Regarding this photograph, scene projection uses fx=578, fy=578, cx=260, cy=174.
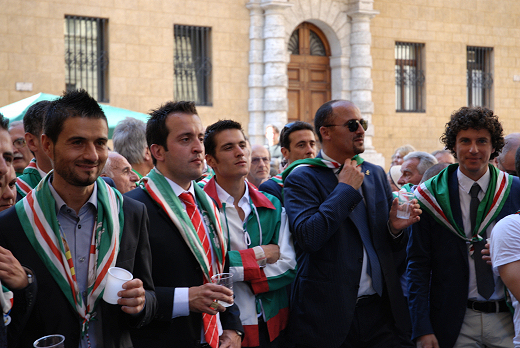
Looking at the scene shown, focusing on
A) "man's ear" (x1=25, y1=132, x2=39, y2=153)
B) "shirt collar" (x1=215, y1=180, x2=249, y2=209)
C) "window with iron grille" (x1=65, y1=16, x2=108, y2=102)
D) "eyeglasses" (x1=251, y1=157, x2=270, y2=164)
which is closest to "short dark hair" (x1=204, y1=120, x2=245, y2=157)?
"shirt collar" (x1=215, y1=180, x2=249, y2=209)

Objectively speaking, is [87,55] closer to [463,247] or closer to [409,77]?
[409,77]

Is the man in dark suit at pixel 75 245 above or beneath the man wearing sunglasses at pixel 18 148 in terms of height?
beneath

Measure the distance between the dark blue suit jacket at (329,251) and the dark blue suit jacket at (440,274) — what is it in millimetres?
190

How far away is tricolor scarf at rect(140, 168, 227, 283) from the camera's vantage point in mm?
2859

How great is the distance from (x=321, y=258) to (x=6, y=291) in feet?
5.89

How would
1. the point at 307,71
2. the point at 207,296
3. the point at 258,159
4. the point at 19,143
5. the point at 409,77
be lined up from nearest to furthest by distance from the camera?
1. the point at 207,296
2. the point at 19,143
3. the point at 258,159
4. the point at 307,71
5. the point at 409,77

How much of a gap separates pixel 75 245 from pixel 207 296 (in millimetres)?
667

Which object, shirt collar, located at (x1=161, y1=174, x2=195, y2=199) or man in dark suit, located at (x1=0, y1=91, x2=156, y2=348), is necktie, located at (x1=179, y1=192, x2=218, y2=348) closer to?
shirt collar, located at (x1=161, y1=174, x2=195, y2=199)

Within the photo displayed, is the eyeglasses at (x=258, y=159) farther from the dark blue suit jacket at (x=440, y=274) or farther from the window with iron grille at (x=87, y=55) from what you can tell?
the window with iron grille at (x=87, y=55)

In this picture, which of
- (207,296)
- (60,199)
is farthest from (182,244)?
(60,199)

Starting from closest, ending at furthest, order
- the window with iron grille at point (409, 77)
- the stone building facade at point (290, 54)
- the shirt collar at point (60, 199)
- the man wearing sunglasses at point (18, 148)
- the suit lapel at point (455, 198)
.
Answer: the shirt collar at point (60, 199) → the suit lapel at point (455, 198) → the man wearing sunglasses at point (18, 148) → the stone building facade at point (290, 54) → the window with iron grille at point (409, 77)

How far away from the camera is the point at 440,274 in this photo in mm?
3529

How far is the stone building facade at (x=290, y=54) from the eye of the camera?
12.8 meters

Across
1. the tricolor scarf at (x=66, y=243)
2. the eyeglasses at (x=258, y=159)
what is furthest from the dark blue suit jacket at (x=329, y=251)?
the eyeglasses at (x=258, y=159)
